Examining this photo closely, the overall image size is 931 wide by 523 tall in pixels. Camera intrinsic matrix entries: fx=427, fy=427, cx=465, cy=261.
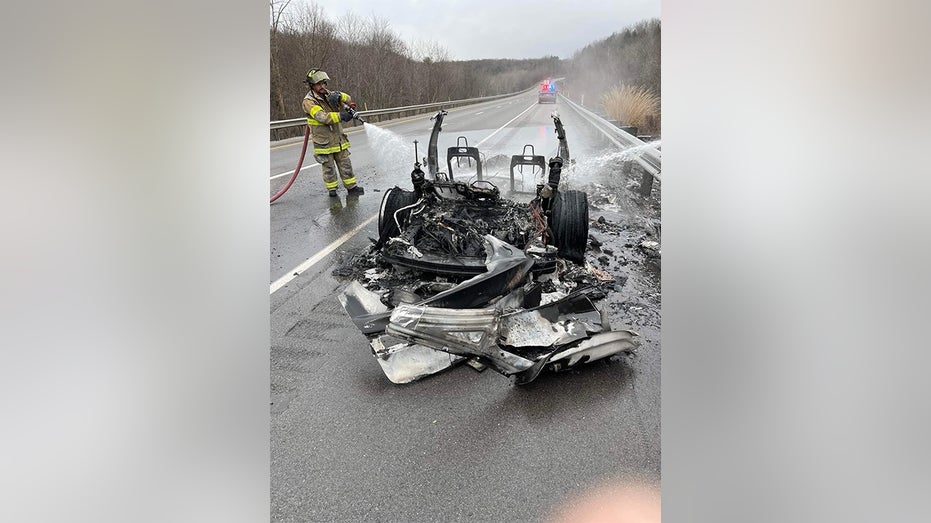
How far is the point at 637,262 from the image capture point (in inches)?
62.6

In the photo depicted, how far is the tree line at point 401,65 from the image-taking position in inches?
53.2

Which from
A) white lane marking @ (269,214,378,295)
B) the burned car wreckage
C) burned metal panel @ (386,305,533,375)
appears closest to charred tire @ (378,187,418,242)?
the burned car wreckage

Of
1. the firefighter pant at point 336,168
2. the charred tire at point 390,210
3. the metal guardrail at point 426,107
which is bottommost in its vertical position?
the charred tire at point 390,210

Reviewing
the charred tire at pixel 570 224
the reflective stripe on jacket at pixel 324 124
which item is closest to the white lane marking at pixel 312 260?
the reflective stripe on jacket at pixel 324 124

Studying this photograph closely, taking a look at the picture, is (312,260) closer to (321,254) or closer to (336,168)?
(321,254)

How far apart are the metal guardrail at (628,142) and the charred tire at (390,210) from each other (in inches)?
38.3

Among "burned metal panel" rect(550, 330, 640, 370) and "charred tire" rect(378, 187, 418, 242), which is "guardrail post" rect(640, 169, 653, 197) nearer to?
"burned metal panel" rect(550, 330, 640, 370)

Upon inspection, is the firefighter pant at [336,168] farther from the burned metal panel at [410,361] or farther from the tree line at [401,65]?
the burned metal panel at [410,361]

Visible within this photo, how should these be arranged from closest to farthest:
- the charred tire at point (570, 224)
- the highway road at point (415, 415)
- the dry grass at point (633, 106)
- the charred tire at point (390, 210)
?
the highway road at point (415, 415) < the dry grass at point (633, 106) < the charred tire at point (570, 224) < the charred tire at point (390, 210)

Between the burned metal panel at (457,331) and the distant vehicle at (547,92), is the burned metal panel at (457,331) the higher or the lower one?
the lower one
